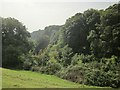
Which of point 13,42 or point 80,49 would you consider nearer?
point 13,42

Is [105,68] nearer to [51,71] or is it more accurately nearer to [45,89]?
[51,71]

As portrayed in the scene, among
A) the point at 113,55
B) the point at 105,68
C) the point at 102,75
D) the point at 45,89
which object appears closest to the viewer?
the point at 45,89

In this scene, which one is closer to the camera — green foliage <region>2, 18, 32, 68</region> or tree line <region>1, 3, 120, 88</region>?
tree line <region>1, 3, 120, 88</region>

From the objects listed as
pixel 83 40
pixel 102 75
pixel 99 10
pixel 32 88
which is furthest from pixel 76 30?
pixel 32 88

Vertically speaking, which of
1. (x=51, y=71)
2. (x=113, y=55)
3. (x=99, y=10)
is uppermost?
(x=99, y=10)

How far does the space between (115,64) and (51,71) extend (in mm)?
6836

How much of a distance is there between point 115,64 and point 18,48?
11.8 metres

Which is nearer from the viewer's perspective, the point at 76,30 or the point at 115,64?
the point at 115,64

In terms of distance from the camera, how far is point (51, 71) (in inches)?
1081

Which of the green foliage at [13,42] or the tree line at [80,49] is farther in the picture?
the green foliage at [13,42]

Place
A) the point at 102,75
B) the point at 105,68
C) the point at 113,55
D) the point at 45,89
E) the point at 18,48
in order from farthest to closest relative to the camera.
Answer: the point at 18,48 → the point at 113,55 → the point at 105,68 → the point at 102,75 → the point at 45,89

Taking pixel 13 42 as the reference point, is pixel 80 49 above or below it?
below

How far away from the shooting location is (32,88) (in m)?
15.6

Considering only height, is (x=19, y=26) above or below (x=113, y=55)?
above
